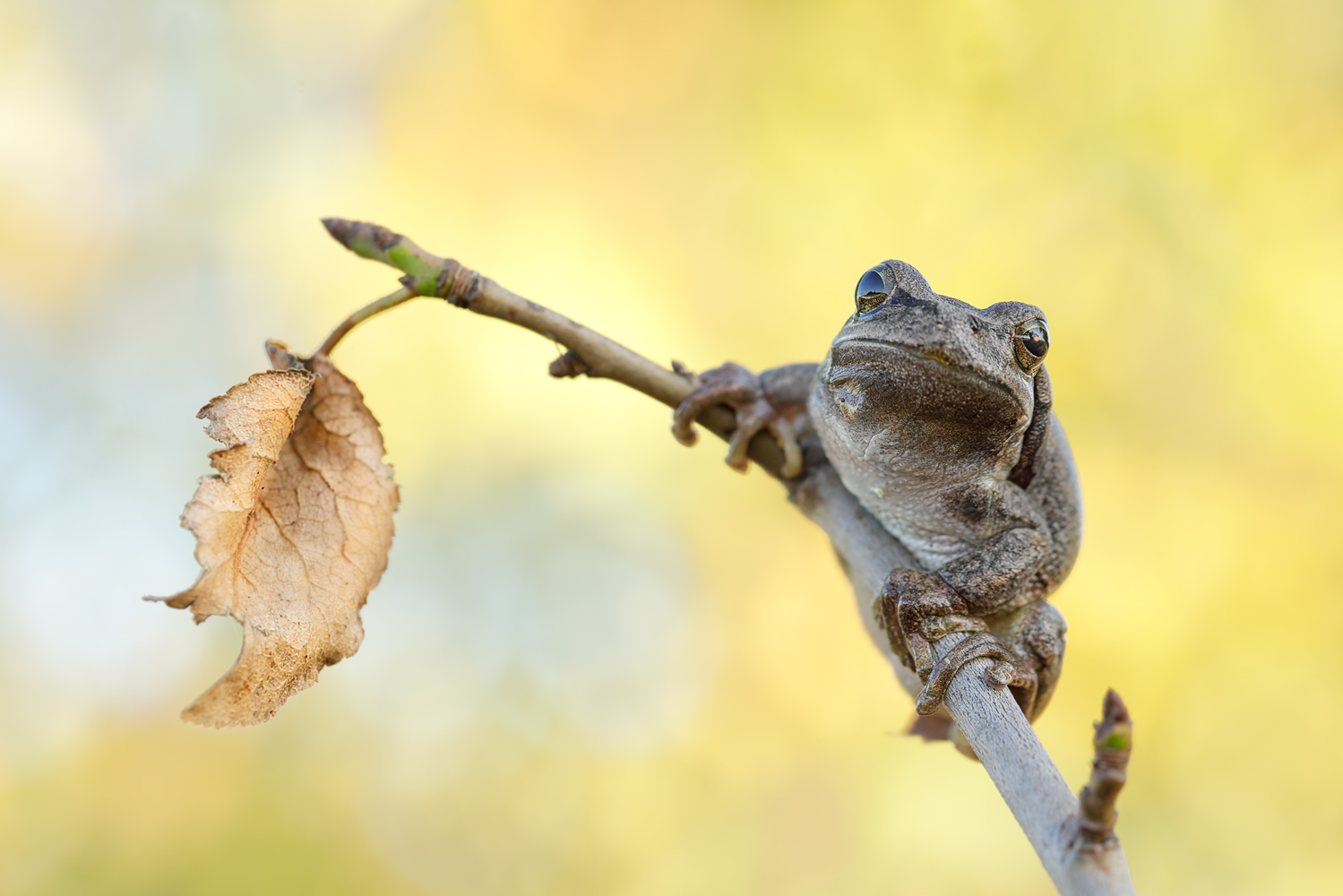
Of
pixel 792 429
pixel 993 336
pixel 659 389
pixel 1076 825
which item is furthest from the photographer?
pixel 792 429

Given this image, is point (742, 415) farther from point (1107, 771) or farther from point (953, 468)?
point (1107, 771)

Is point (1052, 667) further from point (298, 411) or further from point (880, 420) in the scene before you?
point (298, 411)

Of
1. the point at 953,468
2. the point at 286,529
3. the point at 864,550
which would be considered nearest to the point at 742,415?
the point at 864,550

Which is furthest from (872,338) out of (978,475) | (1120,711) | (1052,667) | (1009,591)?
(1120,711)

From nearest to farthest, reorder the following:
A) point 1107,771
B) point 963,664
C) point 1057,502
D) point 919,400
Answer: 1. point 1107,771
2. point 963,664
3. point 919,400
4. point 1057,502

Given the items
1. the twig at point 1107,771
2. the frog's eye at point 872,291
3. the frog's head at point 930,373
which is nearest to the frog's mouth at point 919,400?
the frog's head at point 930,373

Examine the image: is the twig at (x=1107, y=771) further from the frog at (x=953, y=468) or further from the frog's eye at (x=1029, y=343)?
the frog's eye at (x=1029, y=343)

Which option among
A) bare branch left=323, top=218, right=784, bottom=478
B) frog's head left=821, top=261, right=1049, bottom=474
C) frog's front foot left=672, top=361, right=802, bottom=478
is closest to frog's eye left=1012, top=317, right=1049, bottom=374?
frog's head left=821, top=261, right=1049, bottom=474
